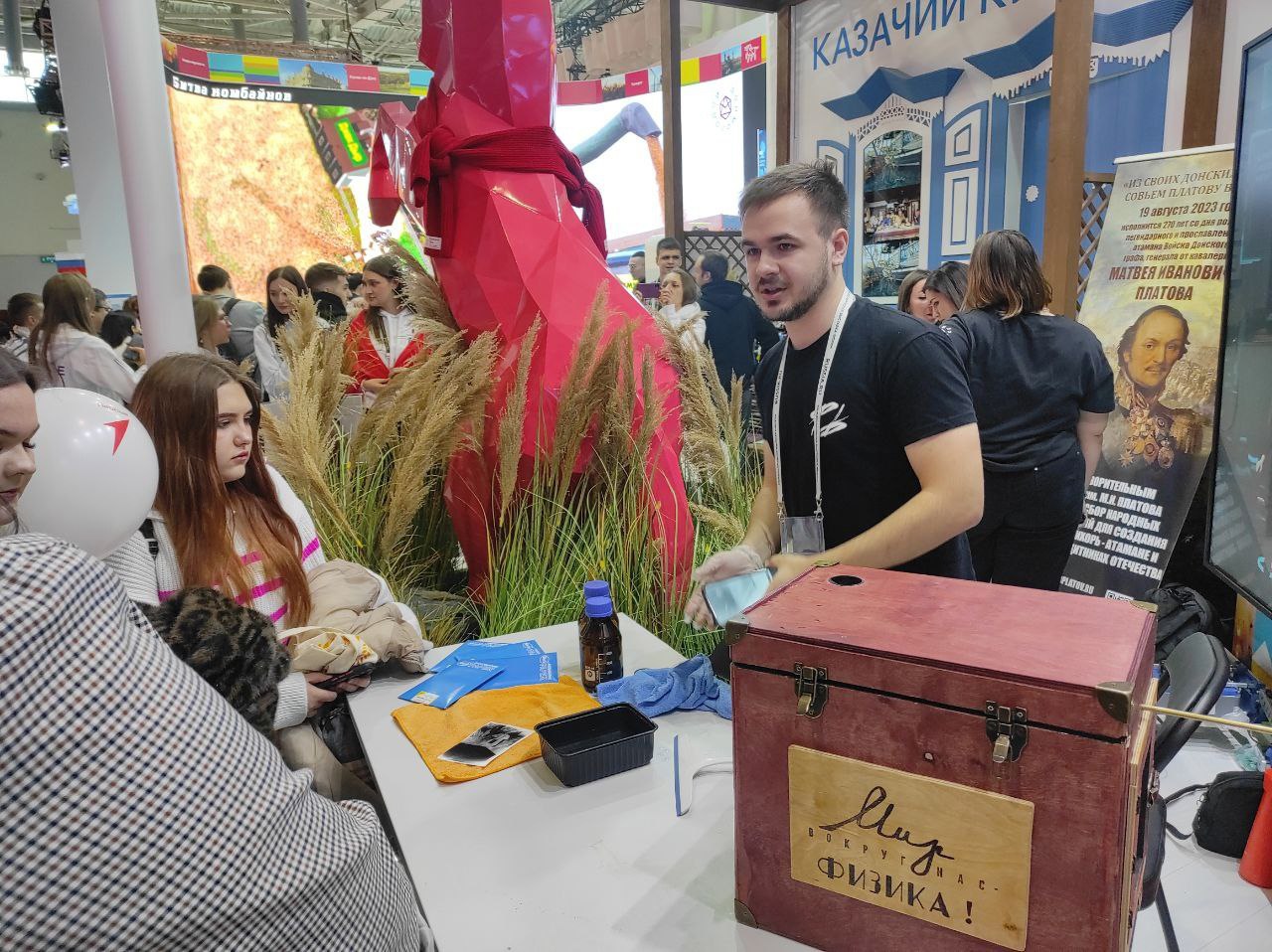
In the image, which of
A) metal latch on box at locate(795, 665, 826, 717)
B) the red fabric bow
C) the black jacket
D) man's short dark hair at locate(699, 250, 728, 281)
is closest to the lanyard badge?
metal latch on box at locate(795, 665, 826, 717)

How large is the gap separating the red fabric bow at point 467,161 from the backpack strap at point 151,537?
1333mm

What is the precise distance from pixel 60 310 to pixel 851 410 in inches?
149

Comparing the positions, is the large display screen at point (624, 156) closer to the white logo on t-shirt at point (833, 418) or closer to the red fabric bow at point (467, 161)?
the red fabric bow at point (467, 161)

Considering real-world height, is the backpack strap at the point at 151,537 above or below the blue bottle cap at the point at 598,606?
above

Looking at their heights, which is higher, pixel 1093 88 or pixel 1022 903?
pixel 1093 88

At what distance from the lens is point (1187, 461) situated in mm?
3422

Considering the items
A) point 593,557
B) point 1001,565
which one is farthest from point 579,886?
point 1001,565

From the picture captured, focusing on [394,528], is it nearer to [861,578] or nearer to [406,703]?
[406,703]

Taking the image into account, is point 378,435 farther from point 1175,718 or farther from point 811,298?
point 1175,718

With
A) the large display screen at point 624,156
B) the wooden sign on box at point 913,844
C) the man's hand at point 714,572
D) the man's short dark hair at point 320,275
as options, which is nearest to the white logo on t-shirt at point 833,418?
the man's hand at point 714,572

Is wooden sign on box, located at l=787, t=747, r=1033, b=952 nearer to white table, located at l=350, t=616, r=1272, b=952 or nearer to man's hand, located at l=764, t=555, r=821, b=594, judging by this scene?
white table, located at l=350, t=616, r=1272, b=952

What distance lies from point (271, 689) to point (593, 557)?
1.25m

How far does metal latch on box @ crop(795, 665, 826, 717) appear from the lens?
2.78 feet

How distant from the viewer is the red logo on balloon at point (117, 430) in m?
1.47
